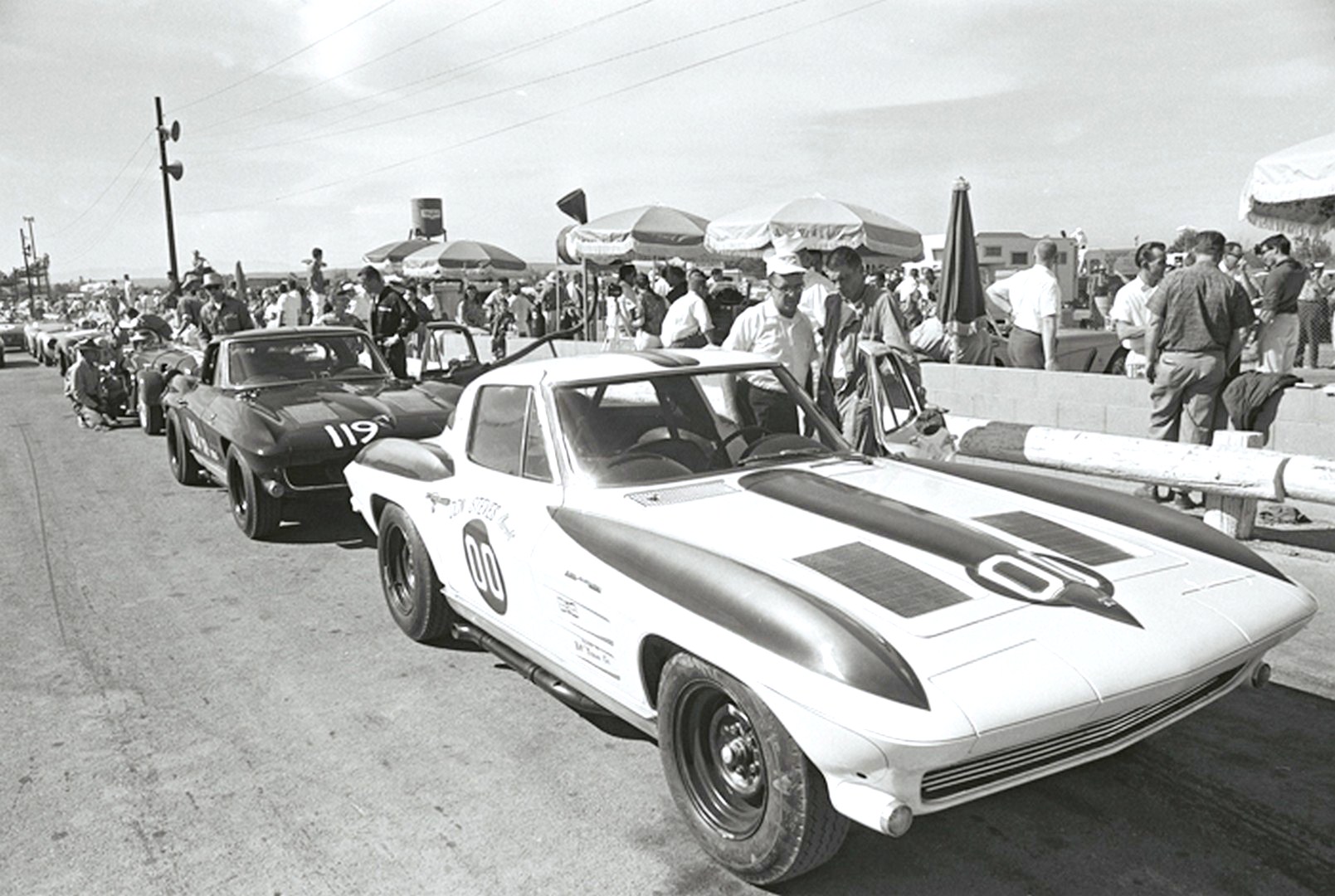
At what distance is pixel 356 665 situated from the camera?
4.74 m

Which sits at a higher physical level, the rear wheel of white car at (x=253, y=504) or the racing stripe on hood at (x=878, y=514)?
the racing stripe on hood at (x=878, y=514)

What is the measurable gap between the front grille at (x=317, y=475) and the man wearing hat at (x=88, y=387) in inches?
324

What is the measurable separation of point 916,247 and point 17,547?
396 inches

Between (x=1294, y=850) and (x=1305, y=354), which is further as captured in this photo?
(x=1305, y=354)

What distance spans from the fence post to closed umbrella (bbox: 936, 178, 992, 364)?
4.63 metres

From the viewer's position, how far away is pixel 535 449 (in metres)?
4.10

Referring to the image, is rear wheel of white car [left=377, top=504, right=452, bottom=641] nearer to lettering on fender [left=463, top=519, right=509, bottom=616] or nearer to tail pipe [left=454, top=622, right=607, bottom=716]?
tail pipe [left=454, top=622, right=607, bottom=716]

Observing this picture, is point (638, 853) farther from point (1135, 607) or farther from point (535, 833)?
point (1135, 607)

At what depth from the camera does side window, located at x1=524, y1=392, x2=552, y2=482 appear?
401cm

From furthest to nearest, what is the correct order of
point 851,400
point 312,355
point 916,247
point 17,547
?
point 916,247, point 312,355, point 17,547, point 851,400

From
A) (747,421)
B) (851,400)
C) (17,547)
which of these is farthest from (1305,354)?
(17,547)

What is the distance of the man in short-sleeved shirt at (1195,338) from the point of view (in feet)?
22.4

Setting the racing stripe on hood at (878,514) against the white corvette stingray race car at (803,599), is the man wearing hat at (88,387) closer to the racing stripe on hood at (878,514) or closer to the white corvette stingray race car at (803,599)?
the white corvette stingray race car at (803,599)

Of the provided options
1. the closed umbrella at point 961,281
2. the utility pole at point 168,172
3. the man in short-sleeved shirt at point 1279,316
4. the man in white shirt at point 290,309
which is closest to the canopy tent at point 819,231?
the closed umbrella at point 961,281
